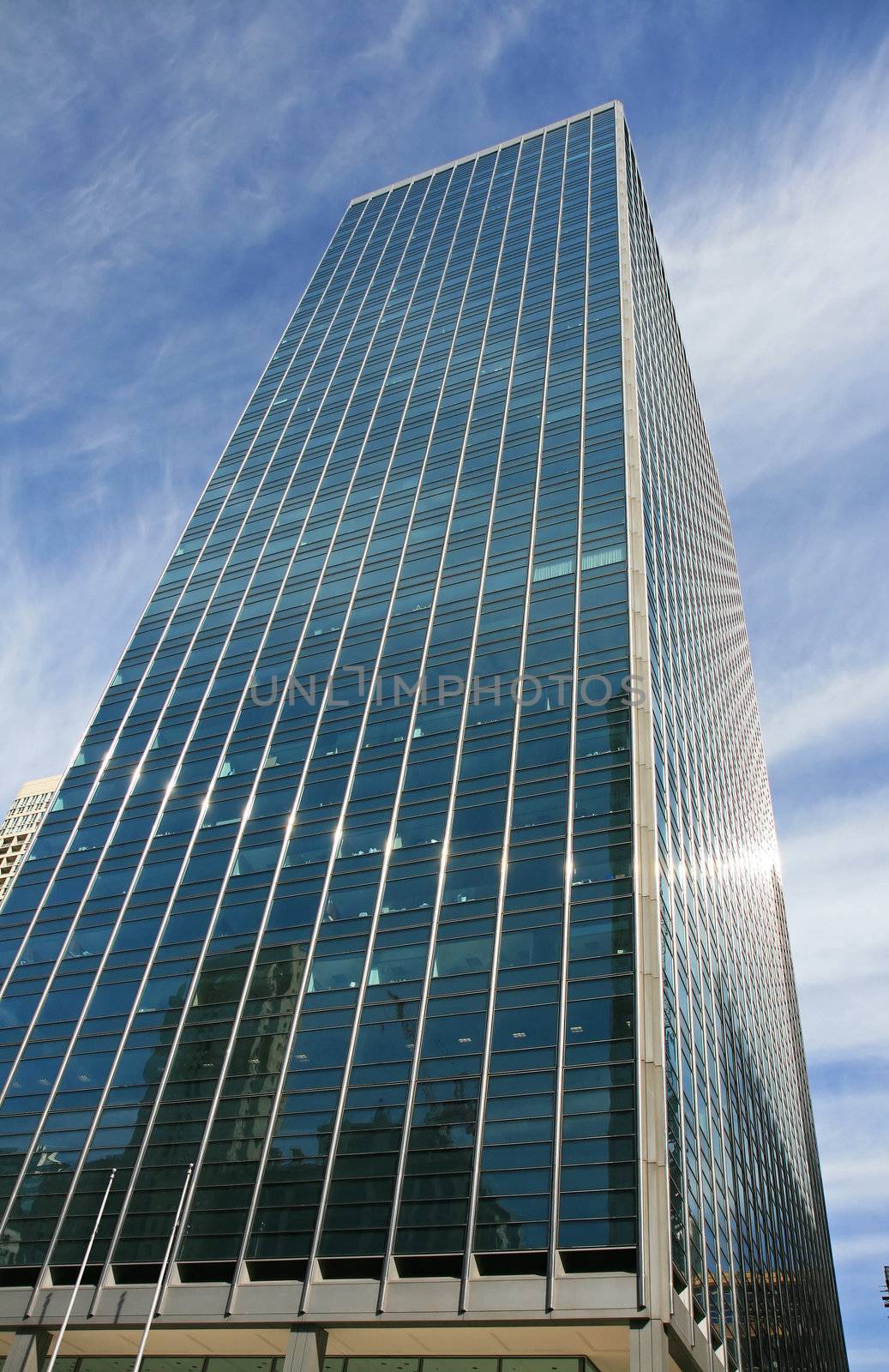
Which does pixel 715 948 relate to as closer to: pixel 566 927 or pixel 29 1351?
pixel 566 927

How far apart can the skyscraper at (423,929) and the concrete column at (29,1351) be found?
264 mm

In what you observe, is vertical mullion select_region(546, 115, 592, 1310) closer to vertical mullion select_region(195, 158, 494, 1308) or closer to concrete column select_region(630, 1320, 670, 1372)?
concrete column select_region(630, 1320, 670, 1372)

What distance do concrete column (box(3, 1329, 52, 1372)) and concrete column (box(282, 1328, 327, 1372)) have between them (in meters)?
12.1

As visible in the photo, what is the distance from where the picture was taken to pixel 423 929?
184 feet

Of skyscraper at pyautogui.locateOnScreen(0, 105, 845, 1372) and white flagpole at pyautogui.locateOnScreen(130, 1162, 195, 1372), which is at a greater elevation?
skyscraper at pyautogui.locateOnScreen(0, 105, 845, 1372)

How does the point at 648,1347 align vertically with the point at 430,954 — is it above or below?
below

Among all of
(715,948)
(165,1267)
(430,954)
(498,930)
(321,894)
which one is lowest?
(165,1267)

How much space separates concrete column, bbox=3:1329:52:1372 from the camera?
48.7m

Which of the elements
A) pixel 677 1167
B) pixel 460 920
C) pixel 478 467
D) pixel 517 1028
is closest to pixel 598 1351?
pixel 677 1167

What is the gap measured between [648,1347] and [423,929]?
21.4 metres

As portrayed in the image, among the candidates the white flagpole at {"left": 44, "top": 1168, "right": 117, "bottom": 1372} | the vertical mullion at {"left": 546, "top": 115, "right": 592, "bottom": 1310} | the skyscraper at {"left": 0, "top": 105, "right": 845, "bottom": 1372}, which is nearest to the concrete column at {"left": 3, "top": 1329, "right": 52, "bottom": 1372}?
the skyscraper at {"left": 0, "top": 105, "right": 845, "bottom": 1372}

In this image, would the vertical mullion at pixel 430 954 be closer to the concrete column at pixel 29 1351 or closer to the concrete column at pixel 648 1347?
the concrete column at pixel 648 1347

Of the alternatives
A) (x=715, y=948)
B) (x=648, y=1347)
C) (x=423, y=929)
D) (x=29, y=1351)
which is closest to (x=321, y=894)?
(x=423, y=929)

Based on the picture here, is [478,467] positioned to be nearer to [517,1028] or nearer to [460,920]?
[460,920]
